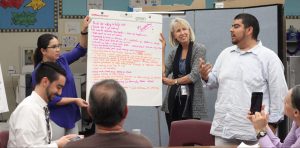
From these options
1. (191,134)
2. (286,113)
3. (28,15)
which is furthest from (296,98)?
(28,15)

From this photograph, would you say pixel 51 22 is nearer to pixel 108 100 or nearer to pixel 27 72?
pixel 27 72

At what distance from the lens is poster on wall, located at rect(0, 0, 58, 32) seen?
301 inches

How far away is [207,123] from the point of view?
11.8 ft

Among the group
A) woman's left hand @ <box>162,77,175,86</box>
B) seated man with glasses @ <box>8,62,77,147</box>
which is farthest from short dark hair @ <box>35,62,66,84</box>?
woman's left hand @ <box>162,77,175,86</box>

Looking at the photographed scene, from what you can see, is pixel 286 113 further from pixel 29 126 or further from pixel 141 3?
pixel 141 3

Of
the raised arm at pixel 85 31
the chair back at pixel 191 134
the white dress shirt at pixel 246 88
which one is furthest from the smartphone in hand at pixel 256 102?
the raised arm at pixel 85 31

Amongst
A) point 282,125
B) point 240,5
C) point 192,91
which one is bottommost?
point 282,125

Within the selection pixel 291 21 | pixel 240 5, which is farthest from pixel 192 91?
pixel 291 21

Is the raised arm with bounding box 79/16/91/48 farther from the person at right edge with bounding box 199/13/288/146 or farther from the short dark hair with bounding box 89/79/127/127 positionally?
the short dark hair with bounding box 89/79/127/127

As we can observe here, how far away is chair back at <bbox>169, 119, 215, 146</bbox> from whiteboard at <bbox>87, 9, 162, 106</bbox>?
0.54 meters

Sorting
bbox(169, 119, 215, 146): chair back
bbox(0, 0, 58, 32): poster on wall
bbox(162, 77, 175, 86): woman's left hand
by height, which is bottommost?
bbox(169, 119, 215, 146): chair back

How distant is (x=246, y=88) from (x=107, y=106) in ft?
5.86

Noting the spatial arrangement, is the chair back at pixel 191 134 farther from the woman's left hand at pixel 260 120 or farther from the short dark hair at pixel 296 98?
the short dark hair at pixel 296 98

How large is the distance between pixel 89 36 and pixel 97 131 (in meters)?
1.93
